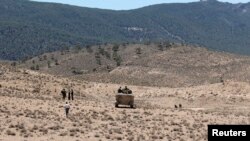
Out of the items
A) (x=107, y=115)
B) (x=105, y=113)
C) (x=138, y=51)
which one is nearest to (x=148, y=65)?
(x=138, y=51)

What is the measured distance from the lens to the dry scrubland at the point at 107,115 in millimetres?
28375

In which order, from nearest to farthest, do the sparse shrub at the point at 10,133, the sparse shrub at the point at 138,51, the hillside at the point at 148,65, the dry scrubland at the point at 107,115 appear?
the sparse shrub at the point at 10,133, the dry scrubland at the point at 107,115, the hillside at the point at 148,65, the sparse shrub at the point at 138,51

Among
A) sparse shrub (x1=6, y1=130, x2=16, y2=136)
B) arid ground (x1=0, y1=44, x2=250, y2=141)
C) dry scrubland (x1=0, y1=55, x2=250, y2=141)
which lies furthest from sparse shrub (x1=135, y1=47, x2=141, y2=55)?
sparse shrub (x1=6, y1=130, x2=16, y2=136)

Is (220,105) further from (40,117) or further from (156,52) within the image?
(156,52)

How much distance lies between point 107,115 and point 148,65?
68.6m

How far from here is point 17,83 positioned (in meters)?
57.8

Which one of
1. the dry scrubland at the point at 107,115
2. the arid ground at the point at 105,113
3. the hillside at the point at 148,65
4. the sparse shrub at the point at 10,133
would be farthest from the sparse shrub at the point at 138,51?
the sparse shrub at the point at 10,133

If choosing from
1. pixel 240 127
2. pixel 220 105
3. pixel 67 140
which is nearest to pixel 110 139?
pixel 67 140

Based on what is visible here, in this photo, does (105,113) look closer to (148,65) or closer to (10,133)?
(10,133)

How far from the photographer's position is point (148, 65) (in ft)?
346

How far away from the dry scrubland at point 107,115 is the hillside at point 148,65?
22.5 metres

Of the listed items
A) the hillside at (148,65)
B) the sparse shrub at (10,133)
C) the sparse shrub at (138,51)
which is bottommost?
the sparse shrub at (10,133)

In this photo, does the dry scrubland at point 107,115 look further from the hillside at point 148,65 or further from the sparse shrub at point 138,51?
the sparse shrub at point 138,51

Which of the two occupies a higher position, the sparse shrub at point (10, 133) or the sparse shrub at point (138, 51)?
the sparse shrub at point (138, 51)
